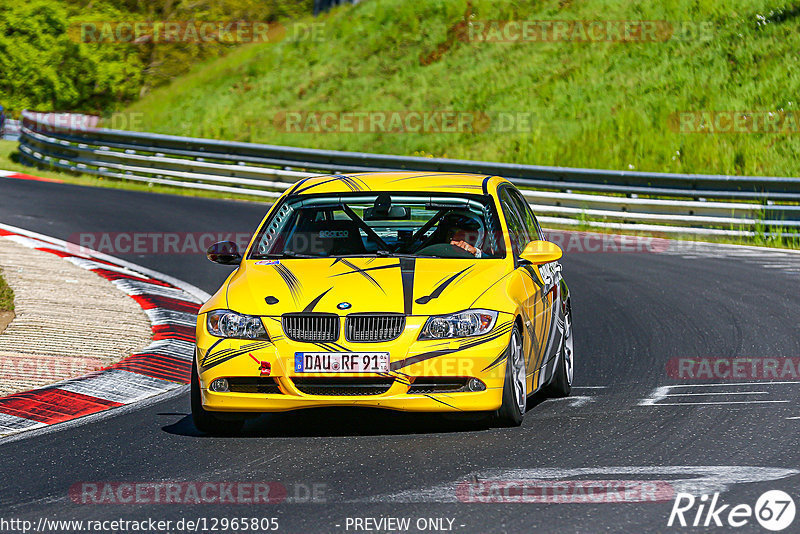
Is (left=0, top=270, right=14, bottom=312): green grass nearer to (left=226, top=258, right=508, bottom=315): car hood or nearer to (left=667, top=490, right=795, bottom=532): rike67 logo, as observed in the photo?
(left=226, top=258, right=508, bottom=315): car hood

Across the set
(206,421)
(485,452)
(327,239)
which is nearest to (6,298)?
(327,239)

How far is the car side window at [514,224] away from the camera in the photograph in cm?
803

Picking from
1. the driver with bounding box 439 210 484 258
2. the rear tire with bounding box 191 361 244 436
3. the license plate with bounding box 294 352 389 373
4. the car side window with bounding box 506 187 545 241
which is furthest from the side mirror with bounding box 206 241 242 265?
the car side window with bounding box 506 187 545 241

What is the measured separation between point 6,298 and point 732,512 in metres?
8.40

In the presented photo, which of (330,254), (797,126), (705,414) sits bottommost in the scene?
(705,414)

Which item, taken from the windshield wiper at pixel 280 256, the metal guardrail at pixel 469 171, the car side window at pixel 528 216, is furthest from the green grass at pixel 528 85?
the windshield wiper at pixel 280 256

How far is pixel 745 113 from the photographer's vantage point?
89.2 ft

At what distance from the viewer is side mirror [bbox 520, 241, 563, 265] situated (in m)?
7.68

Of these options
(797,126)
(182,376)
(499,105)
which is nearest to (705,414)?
(182,376)

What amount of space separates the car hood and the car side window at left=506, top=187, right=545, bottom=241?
1359 millimetres

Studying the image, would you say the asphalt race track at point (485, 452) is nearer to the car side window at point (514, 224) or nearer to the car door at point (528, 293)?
the car door at point (528, 293)

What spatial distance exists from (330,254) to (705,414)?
256 centimetres

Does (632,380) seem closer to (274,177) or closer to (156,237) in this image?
(156,237)

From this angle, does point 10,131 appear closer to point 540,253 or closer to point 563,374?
point 563,374
